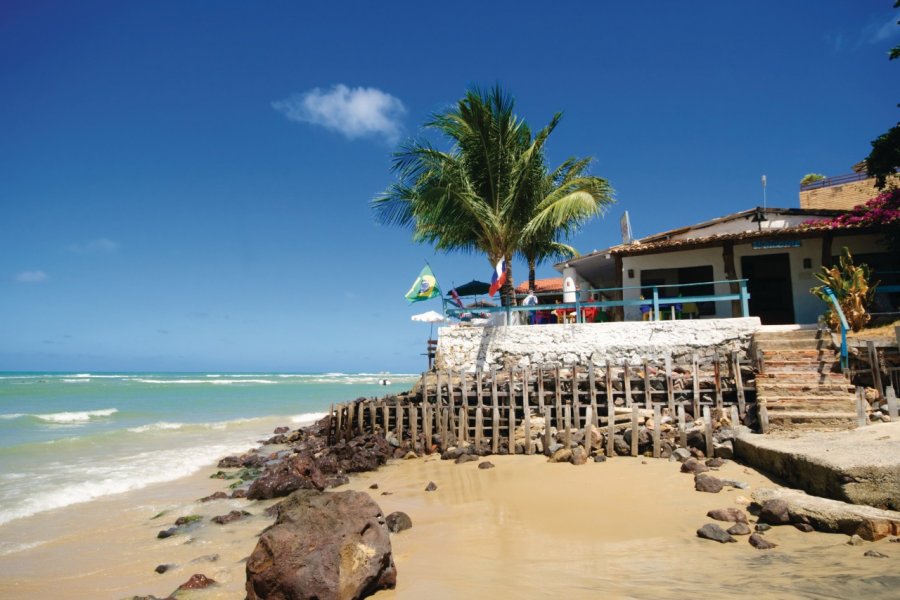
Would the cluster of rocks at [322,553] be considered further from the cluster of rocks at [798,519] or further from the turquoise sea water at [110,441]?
the turquoise sea water at [110,441]

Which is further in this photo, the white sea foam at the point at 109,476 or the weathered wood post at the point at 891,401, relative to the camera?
the white sea foam at the point at 109,476

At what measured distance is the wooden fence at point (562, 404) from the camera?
11.1 metres

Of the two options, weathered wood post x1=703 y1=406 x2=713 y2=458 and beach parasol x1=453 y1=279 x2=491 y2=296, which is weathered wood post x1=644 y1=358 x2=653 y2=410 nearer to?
weathered wood post x1=703 y1=406 x2=713 y2=458

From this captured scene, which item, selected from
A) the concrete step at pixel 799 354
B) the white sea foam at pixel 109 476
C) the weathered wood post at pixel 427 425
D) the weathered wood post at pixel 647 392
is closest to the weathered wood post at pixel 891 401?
the concrete step at pixel 799 354

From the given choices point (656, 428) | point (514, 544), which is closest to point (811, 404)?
point (656, 428)

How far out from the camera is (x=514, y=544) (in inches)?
248

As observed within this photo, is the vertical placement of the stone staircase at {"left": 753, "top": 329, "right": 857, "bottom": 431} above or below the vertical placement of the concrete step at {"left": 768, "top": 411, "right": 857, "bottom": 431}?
above

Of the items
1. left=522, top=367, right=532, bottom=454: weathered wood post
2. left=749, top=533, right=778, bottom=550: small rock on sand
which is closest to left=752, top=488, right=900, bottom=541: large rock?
left=749, top=533, right=778, bottom=550: small rock on sand

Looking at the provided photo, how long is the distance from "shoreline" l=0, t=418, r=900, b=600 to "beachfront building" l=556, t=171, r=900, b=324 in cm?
910

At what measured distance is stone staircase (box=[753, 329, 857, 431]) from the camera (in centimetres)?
973

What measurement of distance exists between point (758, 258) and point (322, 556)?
61.1 ft

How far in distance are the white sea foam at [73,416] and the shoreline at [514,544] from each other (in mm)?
18296

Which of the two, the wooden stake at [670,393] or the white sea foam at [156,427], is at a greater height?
the wooden stake at [670,393]

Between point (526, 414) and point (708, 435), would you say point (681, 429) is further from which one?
point (526, 414)
